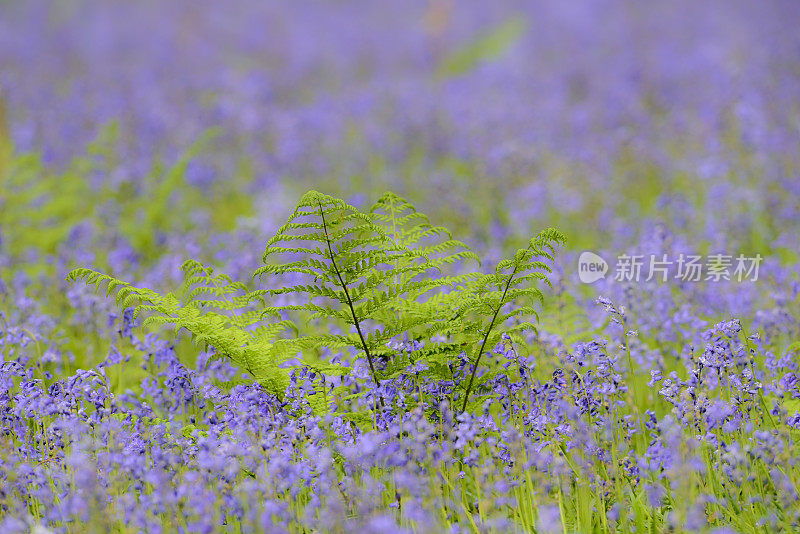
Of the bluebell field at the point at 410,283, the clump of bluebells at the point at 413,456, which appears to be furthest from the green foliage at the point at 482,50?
the clump of bluebells at the point at 413,456

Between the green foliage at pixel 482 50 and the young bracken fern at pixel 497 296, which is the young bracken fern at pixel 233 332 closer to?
the young bracken fern at pixel 497 296

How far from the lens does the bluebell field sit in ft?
9.38

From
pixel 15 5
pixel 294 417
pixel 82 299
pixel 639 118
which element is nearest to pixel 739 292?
pixel 294 417

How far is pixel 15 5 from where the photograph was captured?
2247 centimetres

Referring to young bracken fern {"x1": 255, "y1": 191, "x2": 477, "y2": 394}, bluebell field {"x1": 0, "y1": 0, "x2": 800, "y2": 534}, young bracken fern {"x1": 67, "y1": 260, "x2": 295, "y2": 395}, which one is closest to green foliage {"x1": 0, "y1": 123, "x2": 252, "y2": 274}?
bluebell field {"x1": 0, "y1": 0, "x2": 800, "y2": 534}

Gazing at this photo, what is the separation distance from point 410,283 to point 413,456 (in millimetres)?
720

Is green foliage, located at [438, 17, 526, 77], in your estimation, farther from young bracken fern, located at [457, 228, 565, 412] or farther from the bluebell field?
young bracken fern, located at [457, 228, 565, 412]

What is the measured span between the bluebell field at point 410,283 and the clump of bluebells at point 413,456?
2cm

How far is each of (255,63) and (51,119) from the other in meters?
6.39

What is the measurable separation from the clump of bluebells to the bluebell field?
0.9 inches

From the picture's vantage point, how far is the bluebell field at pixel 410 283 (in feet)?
9.38

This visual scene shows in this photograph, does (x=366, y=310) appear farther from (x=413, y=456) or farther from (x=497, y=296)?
(x=413, y=456)

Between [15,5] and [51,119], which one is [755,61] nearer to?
[51,119]

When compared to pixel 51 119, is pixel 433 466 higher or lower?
lower
